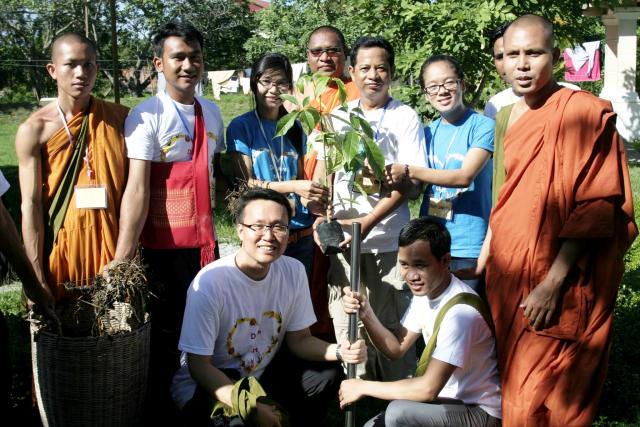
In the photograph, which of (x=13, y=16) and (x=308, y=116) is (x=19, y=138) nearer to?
(x=308, y=116)

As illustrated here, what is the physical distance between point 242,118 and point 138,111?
56 cm

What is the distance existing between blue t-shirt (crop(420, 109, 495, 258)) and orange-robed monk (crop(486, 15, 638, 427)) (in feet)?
2.26

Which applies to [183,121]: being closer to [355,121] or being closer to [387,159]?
[355,121]

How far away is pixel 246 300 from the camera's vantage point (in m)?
3.04

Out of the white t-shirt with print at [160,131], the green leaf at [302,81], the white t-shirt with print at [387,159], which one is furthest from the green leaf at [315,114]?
the white t-shirt with print at [160,131]

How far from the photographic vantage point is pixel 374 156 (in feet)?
10.6

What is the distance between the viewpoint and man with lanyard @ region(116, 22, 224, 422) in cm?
336

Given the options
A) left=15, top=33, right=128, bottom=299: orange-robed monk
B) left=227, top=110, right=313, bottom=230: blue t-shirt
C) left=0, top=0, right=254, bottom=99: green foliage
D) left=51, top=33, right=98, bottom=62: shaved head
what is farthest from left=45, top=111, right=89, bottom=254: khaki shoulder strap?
left=0, top=0, right=254, bottom=99: green foliage

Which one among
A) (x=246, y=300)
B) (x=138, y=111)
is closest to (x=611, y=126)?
(x=246, y=300)

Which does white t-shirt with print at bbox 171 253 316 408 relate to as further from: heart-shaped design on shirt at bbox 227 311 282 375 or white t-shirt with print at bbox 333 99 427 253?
white t-shirt with print at bbox 333 99 427 253

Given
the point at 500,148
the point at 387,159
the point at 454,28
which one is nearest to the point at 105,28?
the point at 454,28

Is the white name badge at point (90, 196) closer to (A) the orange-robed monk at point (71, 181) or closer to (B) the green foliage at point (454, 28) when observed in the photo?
(A) the orange-robed monk at point (71, 181)

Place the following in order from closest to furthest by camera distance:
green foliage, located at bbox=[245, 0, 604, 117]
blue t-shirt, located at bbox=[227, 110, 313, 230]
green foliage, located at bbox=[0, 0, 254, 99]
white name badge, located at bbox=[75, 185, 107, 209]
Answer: white name badge, located at bbox=[75, 185, 107, 209] → blue t-shirt, located at bbox=[227, 110, 313, 230] → green foliage, located at bbox=[245, 0, 604, 117] → green foliage, located at bbox=[0, 0, 254, 99]

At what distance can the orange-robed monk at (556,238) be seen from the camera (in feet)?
8.47
